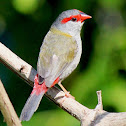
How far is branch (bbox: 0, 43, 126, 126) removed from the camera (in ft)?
9.95

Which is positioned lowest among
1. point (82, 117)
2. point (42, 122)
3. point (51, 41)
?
point (42, 122)

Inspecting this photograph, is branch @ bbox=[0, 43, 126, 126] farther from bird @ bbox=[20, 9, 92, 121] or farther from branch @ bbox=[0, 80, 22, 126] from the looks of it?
branch @ bbox=[0, 80, 22, 126]

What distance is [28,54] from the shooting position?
440 cm

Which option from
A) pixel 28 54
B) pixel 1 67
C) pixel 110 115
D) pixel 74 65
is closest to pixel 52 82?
pixel 74 65

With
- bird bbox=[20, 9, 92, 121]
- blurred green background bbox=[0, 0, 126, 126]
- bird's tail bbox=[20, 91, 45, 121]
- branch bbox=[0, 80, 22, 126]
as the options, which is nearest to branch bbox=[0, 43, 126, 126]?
bird bbox=[20, 9, 92, 121]

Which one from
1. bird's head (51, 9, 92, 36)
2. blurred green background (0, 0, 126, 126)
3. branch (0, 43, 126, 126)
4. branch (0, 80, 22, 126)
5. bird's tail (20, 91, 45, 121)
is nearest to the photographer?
branch (0, 80, 22, 126)

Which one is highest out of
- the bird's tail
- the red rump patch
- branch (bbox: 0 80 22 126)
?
branch (bbox: 0 80 22 126)

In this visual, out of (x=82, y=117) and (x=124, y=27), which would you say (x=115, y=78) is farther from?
(x=82, y=117)

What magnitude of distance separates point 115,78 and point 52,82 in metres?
0.85

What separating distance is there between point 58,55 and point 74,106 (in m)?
0.67

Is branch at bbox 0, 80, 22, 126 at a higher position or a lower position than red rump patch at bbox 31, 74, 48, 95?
higher

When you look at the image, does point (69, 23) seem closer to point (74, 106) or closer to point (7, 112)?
point (74, 106)

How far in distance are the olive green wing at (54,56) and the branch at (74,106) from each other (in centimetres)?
16

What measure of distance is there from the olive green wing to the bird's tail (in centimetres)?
17
